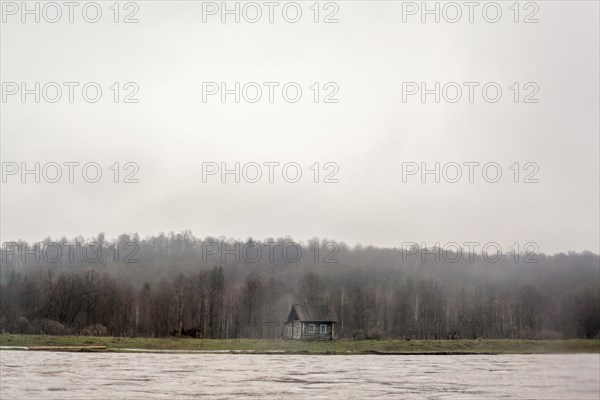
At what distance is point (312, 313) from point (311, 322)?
1337 millimetres

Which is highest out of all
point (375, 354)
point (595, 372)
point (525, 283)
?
point (525, 283)

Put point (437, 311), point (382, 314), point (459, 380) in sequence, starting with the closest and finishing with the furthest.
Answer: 1. point (459, 380)
2. point (437, 311)
3. point (382, 314)

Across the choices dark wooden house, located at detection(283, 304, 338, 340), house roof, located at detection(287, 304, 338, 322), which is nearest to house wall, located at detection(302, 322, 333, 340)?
dark wooden house, located at detection(283, 304, 338, 340)

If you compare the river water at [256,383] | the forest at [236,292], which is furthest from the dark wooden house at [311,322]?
the river water at [256,383]

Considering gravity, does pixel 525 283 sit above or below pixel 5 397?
above

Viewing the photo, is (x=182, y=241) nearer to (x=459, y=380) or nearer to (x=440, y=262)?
(x=440, y=262)

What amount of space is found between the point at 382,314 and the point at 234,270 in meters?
29.5

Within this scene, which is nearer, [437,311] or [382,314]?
[437,311]

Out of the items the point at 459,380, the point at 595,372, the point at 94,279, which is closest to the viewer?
the point at 595,372

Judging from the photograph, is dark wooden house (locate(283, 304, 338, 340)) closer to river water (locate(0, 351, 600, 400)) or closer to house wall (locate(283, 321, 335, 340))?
house wall (locate(283, 321, 335, 340))

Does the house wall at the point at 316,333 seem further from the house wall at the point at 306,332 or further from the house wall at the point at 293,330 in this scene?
the house wall at the point at 293,330

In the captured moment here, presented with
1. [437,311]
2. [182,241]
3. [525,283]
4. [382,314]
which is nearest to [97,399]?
[525,283]

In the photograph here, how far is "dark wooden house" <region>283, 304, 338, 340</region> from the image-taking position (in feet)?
294

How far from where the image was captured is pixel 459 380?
1396 inches
